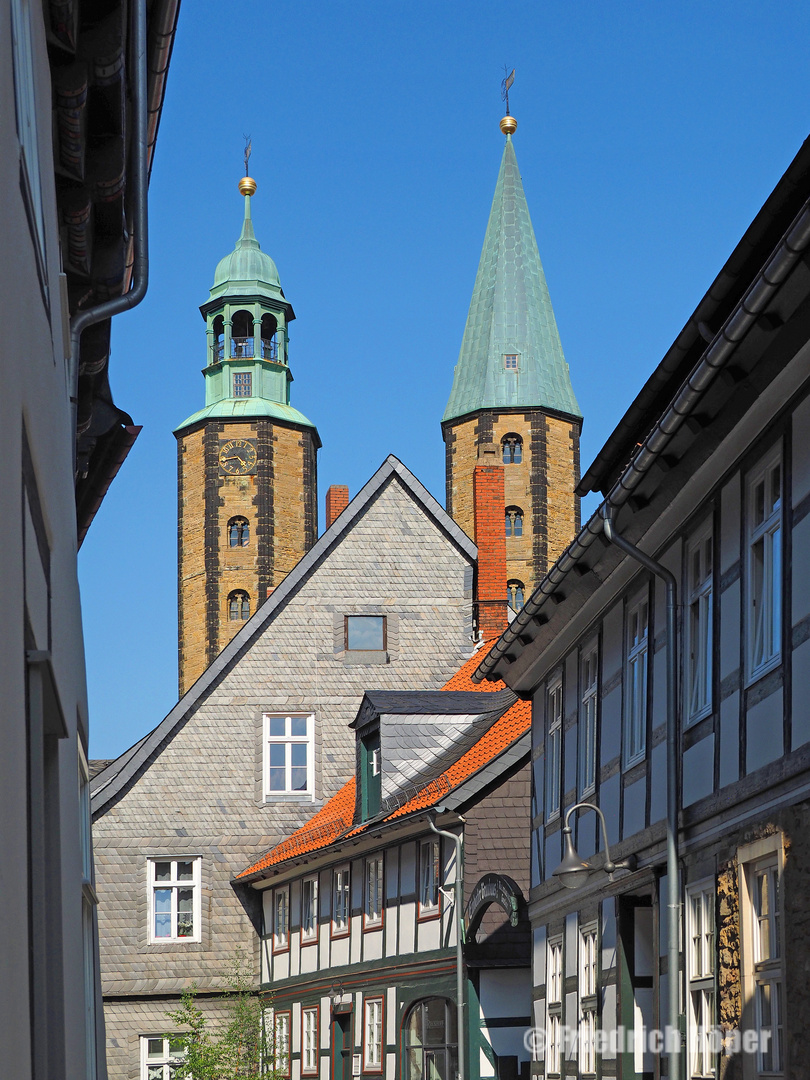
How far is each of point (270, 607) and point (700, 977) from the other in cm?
2344

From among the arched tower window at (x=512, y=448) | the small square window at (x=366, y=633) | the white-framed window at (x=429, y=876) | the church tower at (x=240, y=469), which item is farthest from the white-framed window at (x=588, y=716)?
the arched tower window at (x=512, y=448)

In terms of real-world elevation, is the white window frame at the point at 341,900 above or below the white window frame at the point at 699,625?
below

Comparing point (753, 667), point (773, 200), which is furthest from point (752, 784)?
point (773, 200)

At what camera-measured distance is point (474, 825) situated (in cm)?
2384

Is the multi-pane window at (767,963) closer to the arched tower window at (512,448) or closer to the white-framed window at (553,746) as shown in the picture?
the white-framed window at (553,746)

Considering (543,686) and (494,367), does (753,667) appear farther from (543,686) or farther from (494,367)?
(494,367)

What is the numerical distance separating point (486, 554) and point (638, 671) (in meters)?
22.0

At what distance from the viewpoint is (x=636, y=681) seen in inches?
568

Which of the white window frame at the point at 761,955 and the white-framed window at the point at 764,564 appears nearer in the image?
the white window frame at the point at 761,955

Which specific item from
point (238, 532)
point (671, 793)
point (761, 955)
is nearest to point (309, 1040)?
point (671, 793)

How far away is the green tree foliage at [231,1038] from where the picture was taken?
29.9m

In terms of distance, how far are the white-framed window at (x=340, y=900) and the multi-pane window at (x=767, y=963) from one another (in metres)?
18.8

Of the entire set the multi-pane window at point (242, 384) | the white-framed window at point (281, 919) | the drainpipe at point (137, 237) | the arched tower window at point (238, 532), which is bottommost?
the white-framed window at point (281, 919)

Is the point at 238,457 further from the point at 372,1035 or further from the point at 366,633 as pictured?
the point at 372,1035
